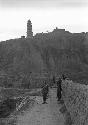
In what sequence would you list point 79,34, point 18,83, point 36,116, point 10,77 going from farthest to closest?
1. point 79,34
2. point 10,77
3. point 18,83
4. point 36,116

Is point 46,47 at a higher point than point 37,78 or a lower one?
higher

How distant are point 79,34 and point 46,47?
15.5 meters

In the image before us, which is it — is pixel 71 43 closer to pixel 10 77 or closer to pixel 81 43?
pixel 81 43

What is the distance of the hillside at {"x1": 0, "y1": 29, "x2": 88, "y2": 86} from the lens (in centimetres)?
9479

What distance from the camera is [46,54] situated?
338 feet

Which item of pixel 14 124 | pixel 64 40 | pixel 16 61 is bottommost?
pixel 14 124

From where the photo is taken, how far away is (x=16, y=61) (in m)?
98.1

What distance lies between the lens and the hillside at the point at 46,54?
94.8 metres

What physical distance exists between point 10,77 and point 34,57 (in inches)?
1008

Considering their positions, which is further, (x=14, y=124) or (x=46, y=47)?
(x=46, y=47)

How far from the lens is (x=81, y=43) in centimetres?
11019

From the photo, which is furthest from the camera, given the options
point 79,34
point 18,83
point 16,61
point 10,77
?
point 79,34

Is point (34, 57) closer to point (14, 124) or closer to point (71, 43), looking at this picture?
point (71, 43)

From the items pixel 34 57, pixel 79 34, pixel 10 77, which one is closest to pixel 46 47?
pixel 34 57
